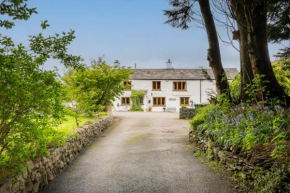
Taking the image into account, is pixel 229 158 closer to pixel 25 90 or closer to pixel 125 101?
pixel 25 90

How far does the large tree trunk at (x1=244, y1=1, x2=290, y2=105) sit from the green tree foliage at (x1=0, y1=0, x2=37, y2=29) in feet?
22.3

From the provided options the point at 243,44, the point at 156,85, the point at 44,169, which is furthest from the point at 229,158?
the point at 156,85

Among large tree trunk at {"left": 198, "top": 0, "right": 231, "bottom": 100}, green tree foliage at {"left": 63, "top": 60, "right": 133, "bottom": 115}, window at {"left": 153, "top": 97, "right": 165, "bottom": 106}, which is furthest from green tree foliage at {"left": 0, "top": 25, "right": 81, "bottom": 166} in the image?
window at {"left": 153, "top": 97, "right": 165, "bottom": 106}

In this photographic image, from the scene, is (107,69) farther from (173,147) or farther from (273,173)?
(273,173)

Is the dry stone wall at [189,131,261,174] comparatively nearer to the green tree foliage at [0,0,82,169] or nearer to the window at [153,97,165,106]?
the green tree foliage at [0,0,82,169]

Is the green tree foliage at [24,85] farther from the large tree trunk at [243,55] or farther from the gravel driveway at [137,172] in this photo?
the large tree trunk at [243,55]

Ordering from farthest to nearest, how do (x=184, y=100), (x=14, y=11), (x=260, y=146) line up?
(x=184, y=100)
(x=260, y=146)
(x=14, y=11)

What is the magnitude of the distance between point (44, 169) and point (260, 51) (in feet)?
23.9

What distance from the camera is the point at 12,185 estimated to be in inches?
152

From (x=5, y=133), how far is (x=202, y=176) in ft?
14.0

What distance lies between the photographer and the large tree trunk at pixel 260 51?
310 inches

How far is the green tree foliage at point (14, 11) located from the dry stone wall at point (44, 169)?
7.93ft

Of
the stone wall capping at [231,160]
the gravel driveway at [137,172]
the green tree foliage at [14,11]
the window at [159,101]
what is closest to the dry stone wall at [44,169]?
the gravel driveway at [137,172]

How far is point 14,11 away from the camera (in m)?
3.63
